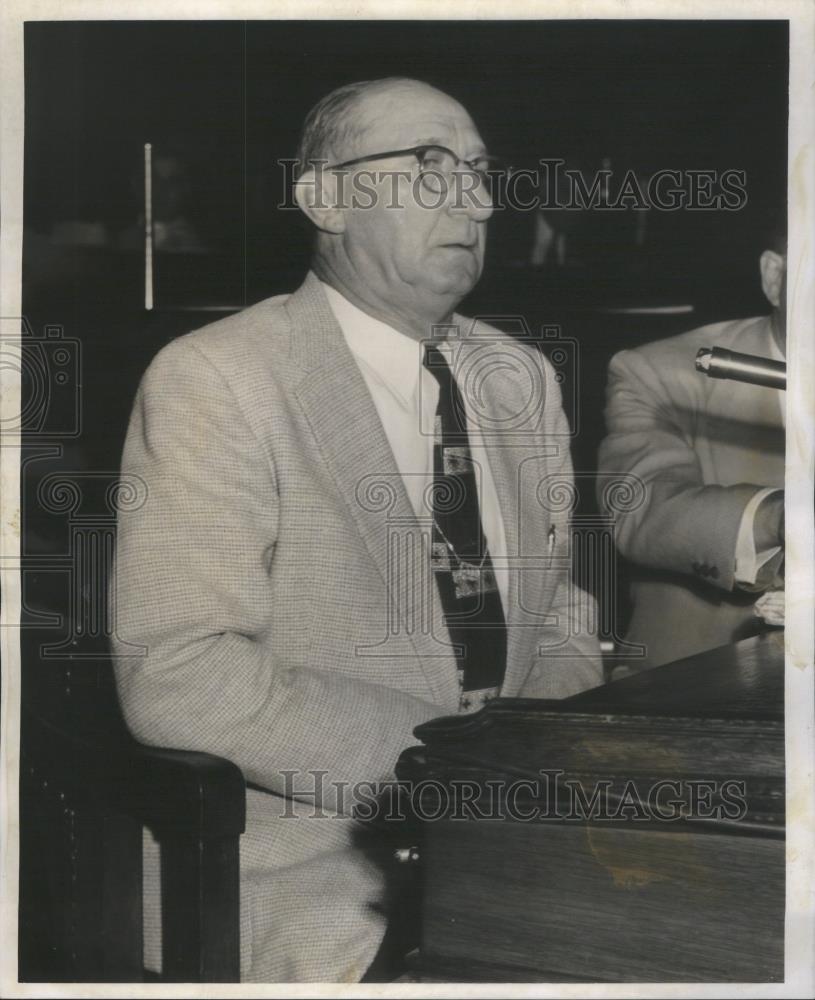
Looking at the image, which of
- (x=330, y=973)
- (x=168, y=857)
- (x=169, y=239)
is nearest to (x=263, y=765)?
(x=168, y=857)

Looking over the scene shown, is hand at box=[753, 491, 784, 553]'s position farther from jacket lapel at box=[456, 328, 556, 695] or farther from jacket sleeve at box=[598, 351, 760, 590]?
jacket lapel at box=[456, 328, 556, 695]

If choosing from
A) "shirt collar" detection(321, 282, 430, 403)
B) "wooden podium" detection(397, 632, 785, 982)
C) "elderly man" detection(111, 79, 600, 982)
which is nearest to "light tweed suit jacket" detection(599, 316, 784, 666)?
"elderly man" detection(111, 79, 600, 982)

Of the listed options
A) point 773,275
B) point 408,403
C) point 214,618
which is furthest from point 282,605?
point 773,275

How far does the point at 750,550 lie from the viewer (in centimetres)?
180

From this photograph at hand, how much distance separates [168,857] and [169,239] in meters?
0.90

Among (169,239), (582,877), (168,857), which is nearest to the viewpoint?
(582,877)

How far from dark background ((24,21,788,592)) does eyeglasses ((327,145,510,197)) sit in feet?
0.11

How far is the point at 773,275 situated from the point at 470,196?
502mm

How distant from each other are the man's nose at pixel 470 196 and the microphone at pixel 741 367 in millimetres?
403

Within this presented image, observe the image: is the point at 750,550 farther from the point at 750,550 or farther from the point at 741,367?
the point at 741,367

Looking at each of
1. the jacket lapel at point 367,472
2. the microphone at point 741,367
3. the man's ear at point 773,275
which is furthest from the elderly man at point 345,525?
the man's ear at point 773,275

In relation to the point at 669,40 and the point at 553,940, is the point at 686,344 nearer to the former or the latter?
the point at 669,40

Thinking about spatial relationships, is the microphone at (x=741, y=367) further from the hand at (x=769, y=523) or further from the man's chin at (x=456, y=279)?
the man's chin at (x=456, y=279)

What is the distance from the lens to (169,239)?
1.71 meters
